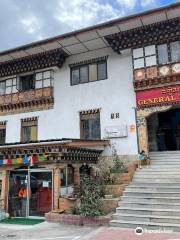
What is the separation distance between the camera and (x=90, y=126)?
1905cm

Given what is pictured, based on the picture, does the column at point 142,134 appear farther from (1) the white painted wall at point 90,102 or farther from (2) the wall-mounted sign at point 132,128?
(1) the white painted wall at point 90,102

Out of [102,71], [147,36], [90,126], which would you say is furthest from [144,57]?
[90,126]

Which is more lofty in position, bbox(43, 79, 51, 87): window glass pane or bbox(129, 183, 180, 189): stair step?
bbox(43, 79, 51, 87): window glass pane

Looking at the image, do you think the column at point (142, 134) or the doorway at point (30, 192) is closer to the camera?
the doorway at point (30, 192)

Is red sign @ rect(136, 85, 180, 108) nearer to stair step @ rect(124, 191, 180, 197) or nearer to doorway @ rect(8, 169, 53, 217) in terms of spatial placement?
stair step @ rect(124, 191, 180, 197)

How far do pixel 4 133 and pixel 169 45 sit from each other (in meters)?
13.5

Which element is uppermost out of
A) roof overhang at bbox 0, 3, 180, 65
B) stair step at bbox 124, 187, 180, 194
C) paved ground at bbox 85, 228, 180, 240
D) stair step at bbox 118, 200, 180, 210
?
roof overhang at bbox 0, 3, 180, 65

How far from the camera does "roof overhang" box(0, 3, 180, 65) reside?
15866mm

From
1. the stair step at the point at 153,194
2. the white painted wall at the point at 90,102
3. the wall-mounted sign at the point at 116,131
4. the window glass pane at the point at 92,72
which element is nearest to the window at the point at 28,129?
the white painted wall at the point at 90,102

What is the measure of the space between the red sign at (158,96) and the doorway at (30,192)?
6.97 m

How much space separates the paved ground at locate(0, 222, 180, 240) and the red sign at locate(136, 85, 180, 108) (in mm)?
8446

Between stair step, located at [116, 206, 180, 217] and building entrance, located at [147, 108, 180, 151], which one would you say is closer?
stair step, located at [116, 206, 180, 217]

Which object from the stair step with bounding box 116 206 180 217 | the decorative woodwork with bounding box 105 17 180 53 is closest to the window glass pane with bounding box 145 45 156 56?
the decorative woodwork with bounding box 105 17 180 53

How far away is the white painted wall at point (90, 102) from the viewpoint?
701 inches
